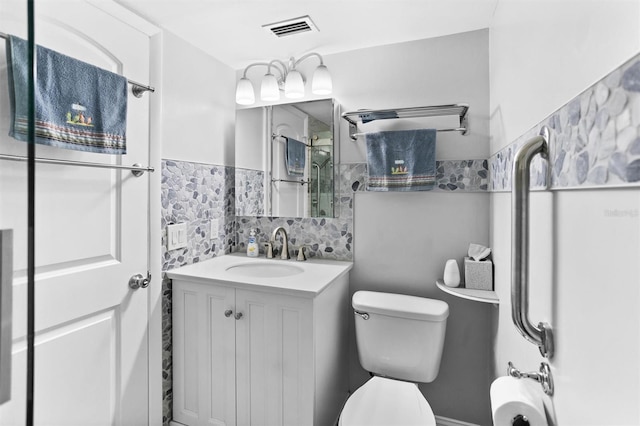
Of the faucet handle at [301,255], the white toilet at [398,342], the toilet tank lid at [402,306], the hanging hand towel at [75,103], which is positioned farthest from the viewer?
the faucet handle at [301,255]

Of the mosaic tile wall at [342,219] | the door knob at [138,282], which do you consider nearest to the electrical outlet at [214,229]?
the mosaic tile wall at [342,219]

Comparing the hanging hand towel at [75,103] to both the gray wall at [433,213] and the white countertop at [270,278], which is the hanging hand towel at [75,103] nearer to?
the white countertop at [270,278]

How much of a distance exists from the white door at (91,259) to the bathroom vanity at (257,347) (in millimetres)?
202

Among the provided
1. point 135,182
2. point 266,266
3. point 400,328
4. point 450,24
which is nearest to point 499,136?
point 450,24

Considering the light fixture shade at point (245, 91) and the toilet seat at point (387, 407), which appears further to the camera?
the light fixture shade at point (245, 91)

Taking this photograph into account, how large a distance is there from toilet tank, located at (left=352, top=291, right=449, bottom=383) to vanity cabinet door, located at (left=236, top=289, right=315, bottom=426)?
1.17ft

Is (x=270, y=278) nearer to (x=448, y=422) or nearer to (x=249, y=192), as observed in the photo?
(x=249, y=192)

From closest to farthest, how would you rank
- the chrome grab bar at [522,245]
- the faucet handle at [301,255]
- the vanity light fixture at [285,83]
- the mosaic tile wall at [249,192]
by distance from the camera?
the chrome grab bar at [522,245] → the vanity light fixture at [285,83] → the faucet handle at [301,255] → the mosaic tile wall at [249,192]

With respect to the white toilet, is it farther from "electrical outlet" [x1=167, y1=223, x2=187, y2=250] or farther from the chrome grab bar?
"electrical outlet" [x1=167, y1=223, x2=187, y2=250]

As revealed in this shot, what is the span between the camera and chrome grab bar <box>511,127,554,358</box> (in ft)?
2.59

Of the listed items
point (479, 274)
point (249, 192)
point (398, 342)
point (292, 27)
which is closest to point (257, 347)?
point (398, 342)

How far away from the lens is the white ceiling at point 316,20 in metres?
1.51

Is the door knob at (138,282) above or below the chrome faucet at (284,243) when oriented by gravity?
below

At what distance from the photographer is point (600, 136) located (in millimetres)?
594
